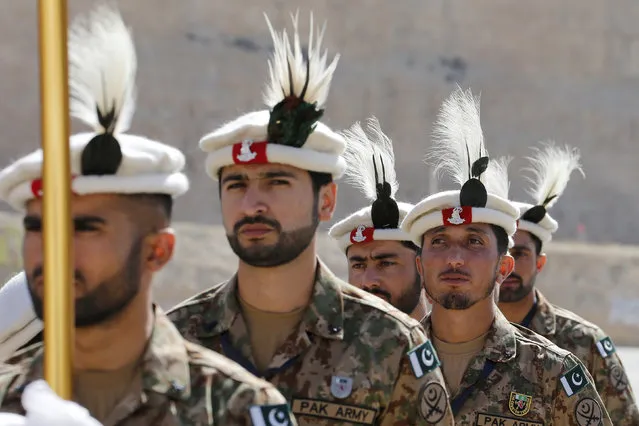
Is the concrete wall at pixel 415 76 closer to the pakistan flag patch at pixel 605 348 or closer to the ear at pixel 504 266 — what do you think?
the pakistan flag patch at pixel 605 348

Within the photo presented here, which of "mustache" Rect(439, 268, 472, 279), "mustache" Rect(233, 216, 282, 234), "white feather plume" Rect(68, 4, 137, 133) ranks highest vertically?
"white feather plume" Rect(68, 4, 137, 133)

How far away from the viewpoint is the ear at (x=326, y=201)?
15.1 feet

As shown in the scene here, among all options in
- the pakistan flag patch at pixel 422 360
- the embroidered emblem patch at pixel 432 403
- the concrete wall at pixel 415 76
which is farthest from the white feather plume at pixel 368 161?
the concrete wall at pixel 415 76

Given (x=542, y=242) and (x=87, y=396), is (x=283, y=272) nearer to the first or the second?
(x=87, y=396)

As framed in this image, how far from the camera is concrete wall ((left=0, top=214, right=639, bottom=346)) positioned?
1107 inches

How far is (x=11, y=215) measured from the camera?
98.7ft

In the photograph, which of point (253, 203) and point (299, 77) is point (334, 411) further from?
point (299, 77)

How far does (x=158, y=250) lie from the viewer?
10.8 ft

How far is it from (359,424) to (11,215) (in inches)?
1042

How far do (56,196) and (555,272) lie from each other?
28.6m

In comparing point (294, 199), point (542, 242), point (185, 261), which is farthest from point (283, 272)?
point (185, 261)

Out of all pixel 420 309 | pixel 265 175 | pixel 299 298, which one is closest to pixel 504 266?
pixel 420 309

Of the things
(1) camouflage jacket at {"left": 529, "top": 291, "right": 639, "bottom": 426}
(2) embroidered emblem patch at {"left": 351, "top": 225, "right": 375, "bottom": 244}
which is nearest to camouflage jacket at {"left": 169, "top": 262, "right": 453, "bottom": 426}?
(2) embroidered emblem patch at {"left": 351, "top": 225, "right": 375, "bottom": 244}

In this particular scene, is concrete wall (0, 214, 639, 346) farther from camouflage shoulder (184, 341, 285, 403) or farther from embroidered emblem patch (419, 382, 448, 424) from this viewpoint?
camouflage shoulder (184, 341, 285, 403)
